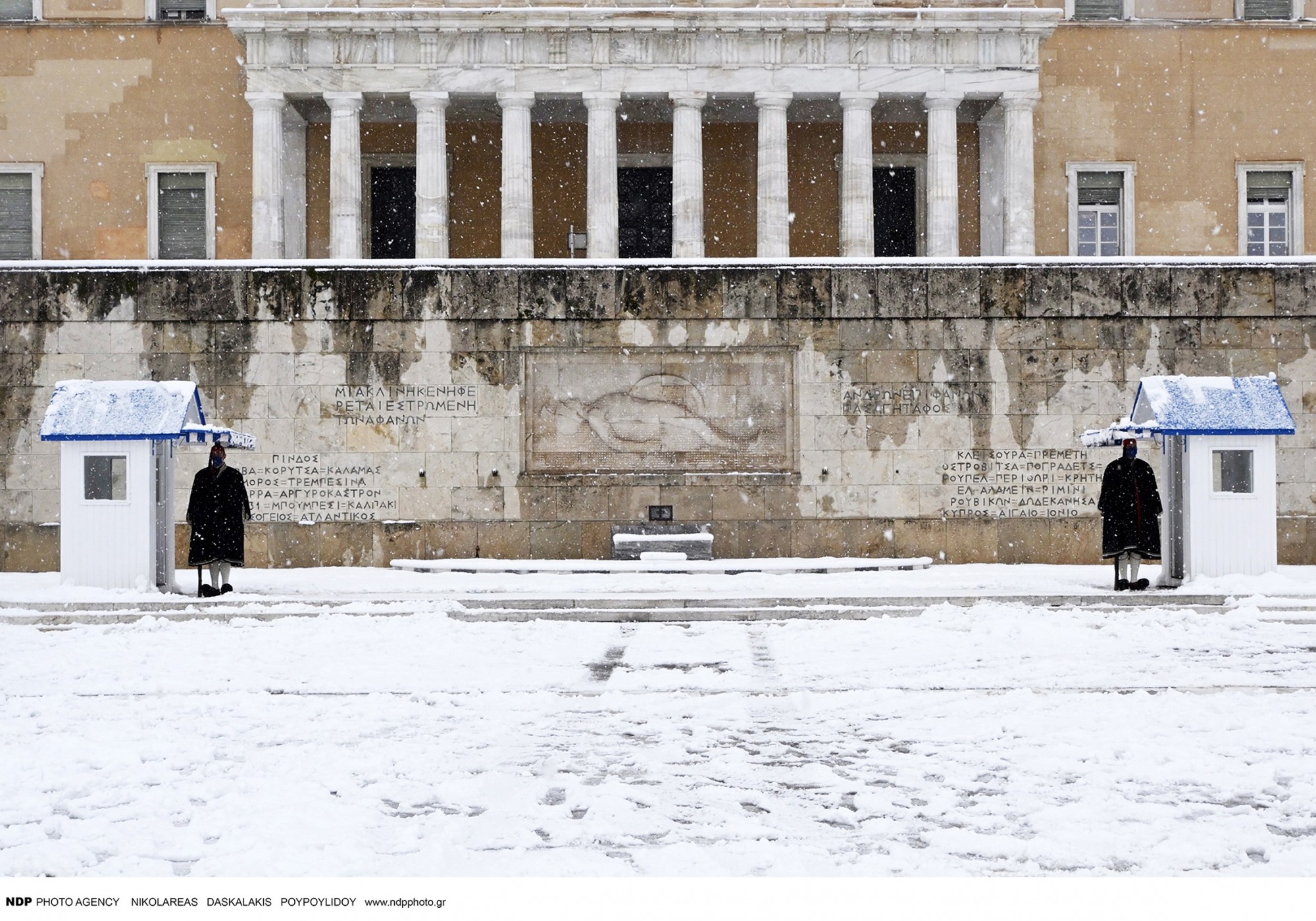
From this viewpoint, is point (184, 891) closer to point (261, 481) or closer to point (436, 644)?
point (436, 644)

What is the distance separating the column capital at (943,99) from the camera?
32750 mm

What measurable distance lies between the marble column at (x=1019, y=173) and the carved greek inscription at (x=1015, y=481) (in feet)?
43.1

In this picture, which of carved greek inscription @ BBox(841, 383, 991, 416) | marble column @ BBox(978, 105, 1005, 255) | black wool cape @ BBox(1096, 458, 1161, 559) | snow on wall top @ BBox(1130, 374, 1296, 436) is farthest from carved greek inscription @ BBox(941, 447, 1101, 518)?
marble column @ BBox(978, 105, 1005, 255)

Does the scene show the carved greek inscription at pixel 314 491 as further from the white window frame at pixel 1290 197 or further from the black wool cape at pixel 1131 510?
the white window frame at pixel 1290 197

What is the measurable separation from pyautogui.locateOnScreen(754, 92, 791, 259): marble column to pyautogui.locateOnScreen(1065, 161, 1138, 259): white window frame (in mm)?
8223

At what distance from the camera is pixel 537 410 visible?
20547mm

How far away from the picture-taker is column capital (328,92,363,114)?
32312 mm

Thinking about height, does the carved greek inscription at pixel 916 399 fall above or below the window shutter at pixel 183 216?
below

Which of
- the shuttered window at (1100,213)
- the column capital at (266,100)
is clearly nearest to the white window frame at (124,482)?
the column capital at (266,100)

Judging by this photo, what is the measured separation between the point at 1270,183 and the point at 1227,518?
23097 millimetres

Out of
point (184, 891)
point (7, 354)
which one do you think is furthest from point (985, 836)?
point (7, 354)

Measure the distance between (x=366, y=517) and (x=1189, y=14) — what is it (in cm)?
2692

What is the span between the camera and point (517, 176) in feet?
104

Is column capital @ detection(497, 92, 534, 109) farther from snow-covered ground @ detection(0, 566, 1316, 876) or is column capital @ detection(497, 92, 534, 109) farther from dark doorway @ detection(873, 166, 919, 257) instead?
snow-covered ground @ detection(0, 566, 1316, 876)
